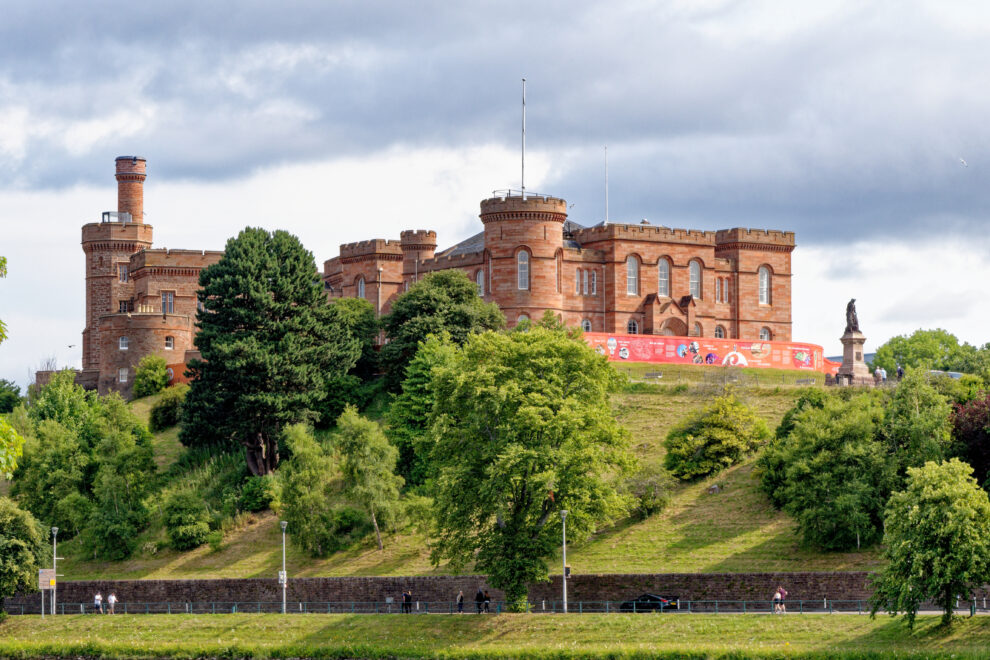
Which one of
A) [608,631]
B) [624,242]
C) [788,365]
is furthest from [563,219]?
[608,631]

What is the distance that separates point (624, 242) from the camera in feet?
291

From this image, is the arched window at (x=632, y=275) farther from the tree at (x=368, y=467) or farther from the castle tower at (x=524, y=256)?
the tree at (x=368, y=467)

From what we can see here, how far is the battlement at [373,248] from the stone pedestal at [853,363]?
29712 millimetres

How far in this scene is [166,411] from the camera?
83562mm

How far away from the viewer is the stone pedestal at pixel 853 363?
244ft

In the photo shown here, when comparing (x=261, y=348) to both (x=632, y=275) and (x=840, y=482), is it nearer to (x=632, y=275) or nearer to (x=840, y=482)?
(x=632, y=275)

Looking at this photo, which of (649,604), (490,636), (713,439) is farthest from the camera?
(713,439)

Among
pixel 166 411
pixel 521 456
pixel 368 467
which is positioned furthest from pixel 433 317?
pixel 521 456

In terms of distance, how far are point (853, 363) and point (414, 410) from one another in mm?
22234

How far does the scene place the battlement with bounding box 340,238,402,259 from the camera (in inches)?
3688

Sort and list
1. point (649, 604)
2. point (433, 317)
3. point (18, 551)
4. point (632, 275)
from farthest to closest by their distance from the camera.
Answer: point (632, 275) → point (433, 317) → point (18, 551) → point (649, 604)

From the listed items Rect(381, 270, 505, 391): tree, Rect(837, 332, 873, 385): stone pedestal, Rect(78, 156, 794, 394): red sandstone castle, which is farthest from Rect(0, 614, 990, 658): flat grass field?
Rect(78, 156, 794, 394): red sandstone castle

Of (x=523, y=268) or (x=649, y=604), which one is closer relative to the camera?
(x=649, y=604)

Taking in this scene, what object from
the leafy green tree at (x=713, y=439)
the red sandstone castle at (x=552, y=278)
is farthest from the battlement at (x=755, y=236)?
the leafy green tree at (x=713, y=439)
